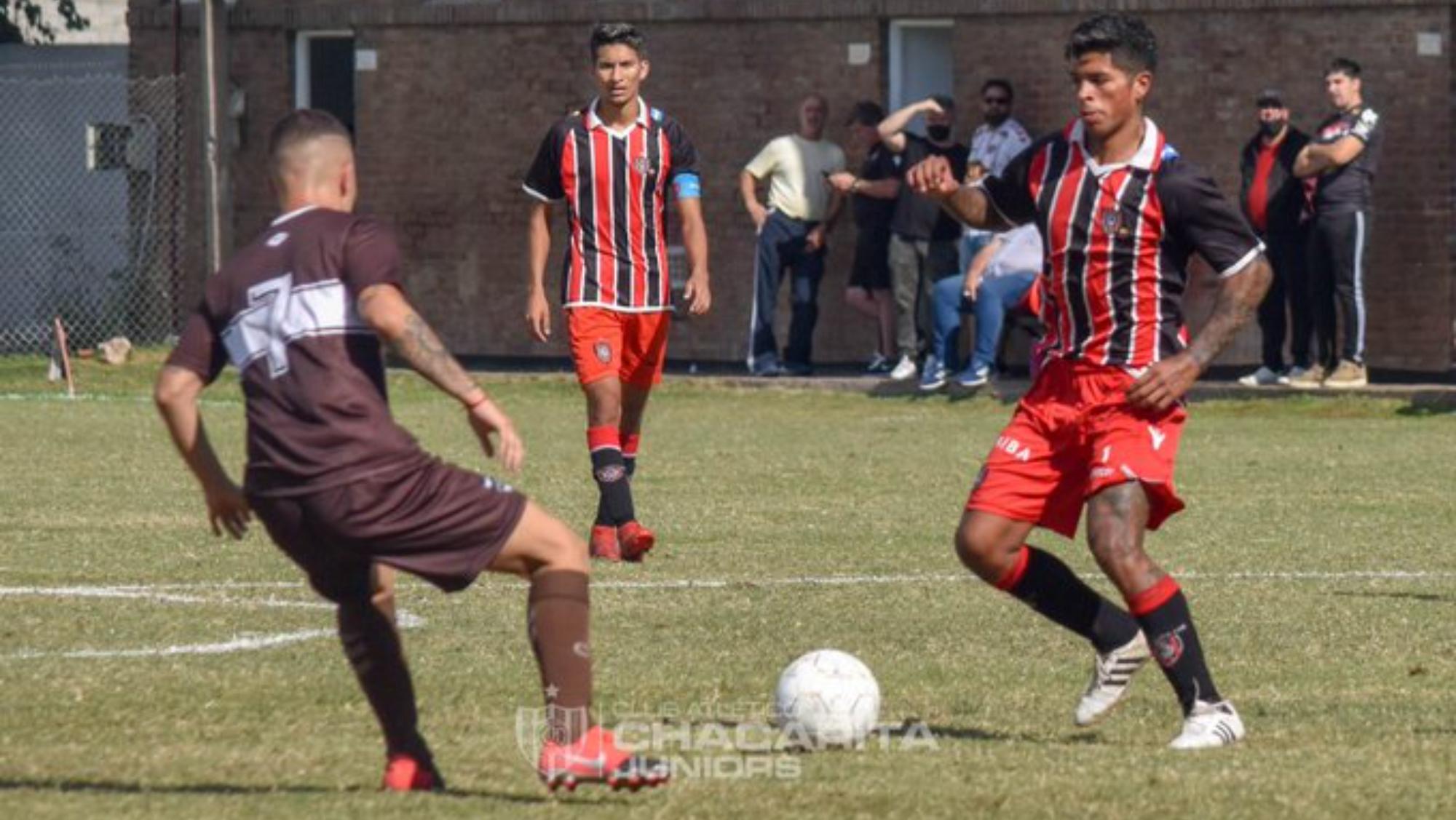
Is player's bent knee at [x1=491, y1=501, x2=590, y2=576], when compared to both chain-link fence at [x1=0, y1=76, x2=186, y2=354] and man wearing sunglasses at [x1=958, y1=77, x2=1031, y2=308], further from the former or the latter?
chain-link fence at [x1=0, y1=76, x2=186, y2=354]

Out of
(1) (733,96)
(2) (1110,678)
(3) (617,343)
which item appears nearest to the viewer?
(2) (1110,678)

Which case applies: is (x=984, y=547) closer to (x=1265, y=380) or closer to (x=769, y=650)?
(x=769, y=650)

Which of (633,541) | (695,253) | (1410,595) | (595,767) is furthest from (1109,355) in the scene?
(695,253)

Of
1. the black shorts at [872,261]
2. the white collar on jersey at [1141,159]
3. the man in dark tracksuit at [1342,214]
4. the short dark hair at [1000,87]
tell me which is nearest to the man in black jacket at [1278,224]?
the man in dark tracksuit at [1342,214]

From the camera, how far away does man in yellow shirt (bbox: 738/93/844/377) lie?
81.4 feet

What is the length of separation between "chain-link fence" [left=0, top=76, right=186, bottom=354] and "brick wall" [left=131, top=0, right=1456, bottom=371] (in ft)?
1.43

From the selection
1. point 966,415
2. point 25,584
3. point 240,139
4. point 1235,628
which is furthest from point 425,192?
point 1235,628

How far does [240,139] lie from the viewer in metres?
29.7

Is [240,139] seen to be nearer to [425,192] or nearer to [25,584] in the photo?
[425,192]

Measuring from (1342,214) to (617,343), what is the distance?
33.7 ft

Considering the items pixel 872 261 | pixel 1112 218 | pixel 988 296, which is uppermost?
pixel 1112 218

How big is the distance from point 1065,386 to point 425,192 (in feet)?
67.2

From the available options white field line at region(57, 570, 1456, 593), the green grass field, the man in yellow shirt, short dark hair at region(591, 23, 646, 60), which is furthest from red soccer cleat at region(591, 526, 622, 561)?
the man in yellow shirt

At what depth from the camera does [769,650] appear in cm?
1027
